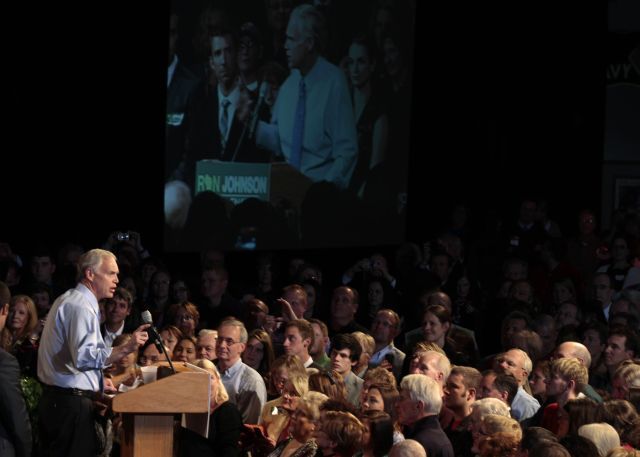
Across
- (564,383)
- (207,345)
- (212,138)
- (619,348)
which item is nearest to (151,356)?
(207,345)

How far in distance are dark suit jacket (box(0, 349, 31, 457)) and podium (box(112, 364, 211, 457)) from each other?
462 millimetres

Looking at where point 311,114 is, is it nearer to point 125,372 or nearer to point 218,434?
point 125,372

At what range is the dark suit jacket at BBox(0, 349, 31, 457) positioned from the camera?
576 centimetres

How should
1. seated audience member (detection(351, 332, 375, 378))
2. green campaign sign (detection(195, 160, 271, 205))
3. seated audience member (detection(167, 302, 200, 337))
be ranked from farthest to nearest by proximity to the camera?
green campaign sign (detection(195, 160, 271, 205)) → seated audience member (detection(167, 302, 200, 337)) → seated audience member (detection(351, 332, 375, 378))

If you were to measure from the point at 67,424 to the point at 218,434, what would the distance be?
71 centimetres

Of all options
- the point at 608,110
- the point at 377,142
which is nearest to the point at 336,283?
the point at 377,142

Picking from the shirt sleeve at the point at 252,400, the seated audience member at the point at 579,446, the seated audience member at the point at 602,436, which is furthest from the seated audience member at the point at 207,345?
the seated audience member at the point at 579,446

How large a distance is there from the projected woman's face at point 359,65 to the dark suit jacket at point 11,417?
8.62 m

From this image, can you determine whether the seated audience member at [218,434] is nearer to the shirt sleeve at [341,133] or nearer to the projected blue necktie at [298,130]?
the projected blue necktie at [298,130]

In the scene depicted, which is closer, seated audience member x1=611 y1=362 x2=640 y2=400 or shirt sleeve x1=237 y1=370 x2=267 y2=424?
seated audience member x1=611 y1=362 x2=640 y2=400

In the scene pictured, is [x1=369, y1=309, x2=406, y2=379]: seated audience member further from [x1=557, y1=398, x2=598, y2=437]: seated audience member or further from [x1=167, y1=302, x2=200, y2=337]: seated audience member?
[x1=557, y1=398, x2=598, y2=437]: seated audience member

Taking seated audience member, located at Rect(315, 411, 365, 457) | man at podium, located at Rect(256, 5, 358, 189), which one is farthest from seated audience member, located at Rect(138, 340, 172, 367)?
man at podium, located at Rect(256, 5, 358, 189)

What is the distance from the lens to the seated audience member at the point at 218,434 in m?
6.08

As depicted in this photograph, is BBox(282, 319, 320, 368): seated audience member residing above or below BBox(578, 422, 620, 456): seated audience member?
above
